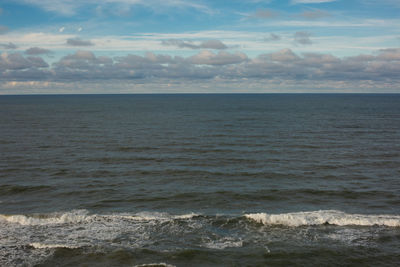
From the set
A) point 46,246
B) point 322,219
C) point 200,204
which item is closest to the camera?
point 46,246

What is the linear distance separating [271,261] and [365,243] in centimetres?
699

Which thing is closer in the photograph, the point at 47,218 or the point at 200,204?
the point at 47,218

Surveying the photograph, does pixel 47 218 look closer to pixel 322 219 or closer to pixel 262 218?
pixel 262 218

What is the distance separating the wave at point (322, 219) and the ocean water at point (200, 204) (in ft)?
0.26

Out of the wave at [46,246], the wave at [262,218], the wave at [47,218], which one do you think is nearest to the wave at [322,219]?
the wave at [262,218]

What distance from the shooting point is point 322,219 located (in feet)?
80.4

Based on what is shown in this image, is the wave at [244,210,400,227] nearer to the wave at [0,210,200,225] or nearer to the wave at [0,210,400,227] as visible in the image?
the wave at [0,210,400,227]

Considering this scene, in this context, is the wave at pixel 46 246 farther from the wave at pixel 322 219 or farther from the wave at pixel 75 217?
the wave at pixel 322 219

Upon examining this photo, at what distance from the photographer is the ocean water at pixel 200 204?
19.8 metres

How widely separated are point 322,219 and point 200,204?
401 inches

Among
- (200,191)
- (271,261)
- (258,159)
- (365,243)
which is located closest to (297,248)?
(271,261)

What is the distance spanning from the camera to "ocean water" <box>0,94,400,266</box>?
1980 cm

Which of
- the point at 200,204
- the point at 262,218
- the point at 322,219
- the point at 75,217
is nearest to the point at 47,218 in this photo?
the point at 75,217

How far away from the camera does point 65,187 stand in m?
32.6
